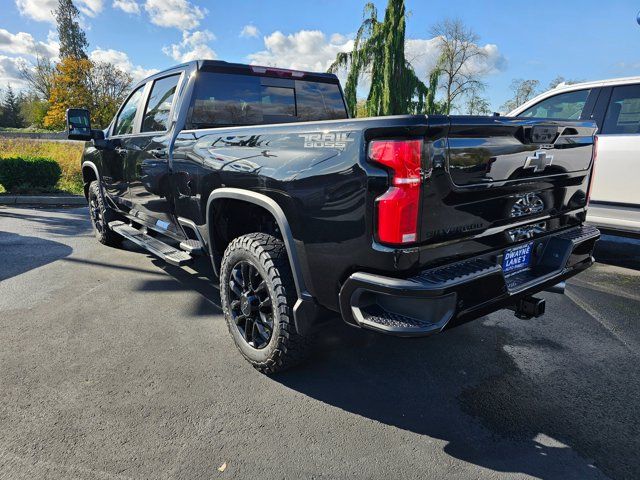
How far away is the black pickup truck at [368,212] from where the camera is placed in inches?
77.0

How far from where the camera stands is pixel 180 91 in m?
3.70

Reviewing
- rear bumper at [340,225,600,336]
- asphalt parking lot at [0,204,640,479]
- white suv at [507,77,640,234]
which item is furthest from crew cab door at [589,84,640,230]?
rear bumper at [340,225,600,336]

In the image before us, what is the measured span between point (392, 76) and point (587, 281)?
1383 centimetres

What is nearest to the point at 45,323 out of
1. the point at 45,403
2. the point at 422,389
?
the point at 45,403

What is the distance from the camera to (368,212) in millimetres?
1986

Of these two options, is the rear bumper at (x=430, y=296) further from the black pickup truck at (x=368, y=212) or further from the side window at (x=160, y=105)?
the side window at (x=160, y=105)

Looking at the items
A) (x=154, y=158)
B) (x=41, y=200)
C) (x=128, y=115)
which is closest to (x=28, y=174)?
(x=41, y=200)

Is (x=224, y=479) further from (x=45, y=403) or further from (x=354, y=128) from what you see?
(x=354, y=128)

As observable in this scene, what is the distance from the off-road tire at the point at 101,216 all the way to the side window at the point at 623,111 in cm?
610

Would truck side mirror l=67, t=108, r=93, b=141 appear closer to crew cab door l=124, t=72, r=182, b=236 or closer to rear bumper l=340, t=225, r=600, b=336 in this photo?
crew cab door l=124, t=72, r=182, b=236

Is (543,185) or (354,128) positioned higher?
(354,128)

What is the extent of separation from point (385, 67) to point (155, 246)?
14.8 metres

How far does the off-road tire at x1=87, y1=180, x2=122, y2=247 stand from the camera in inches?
217

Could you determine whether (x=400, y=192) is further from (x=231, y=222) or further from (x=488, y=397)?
(x=231, y=222)
